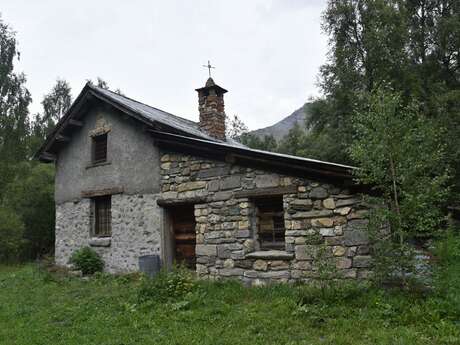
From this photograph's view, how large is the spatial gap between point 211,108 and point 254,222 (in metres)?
A: 5.79

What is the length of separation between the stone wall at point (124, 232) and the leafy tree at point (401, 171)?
523 cm

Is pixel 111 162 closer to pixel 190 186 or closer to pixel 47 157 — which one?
pixel 190 186

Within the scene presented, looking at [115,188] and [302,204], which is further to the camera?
[115,188]

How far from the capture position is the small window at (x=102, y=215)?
10438 mm

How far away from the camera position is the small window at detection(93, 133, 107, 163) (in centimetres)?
1088

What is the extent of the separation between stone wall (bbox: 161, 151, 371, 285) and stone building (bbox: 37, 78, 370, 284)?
19mm

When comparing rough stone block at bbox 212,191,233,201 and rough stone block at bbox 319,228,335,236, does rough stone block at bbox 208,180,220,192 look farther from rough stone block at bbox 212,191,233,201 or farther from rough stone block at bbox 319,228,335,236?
rough stone block at bbox 319,228,335,236

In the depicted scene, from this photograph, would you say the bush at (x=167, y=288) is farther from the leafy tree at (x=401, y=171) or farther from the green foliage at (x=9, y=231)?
the green foliage at (x=9, y=231)

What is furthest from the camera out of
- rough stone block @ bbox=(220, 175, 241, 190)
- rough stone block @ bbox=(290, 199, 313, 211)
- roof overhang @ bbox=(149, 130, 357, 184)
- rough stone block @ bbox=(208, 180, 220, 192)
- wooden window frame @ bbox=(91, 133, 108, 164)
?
wooden window frame @ bbox=(91, 133, 108, 164)

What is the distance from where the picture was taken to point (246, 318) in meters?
5.11

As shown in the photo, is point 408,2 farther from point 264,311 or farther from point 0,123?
point 0,123

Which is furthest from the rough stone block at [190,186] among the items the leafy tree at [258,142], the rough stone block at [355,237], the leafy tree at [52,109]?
the leafy tree at [258,142]

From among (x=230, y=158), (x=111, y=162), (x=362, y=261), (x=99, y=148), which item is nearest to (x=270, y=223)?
(x=230, y=158)

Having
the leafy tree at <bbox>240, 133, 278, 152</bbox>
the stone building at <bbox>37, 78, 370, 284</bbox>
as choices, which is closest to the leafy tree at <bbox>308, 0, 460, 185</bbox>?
the stone building at <bbox>37, 78, 370, 284</bbox>
